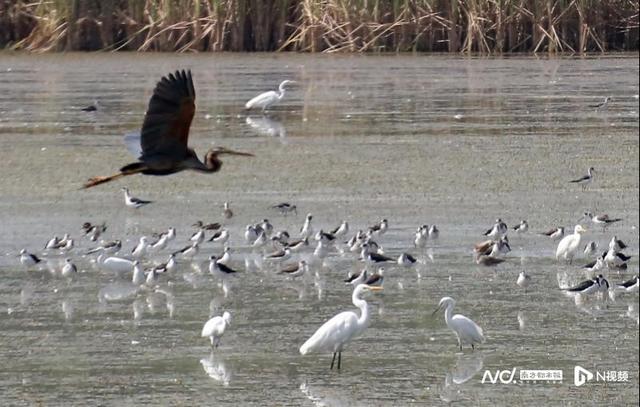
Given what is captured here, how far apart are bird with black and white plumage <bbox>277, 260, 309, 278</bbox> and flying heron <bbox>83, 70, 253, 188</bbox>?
3.03 meters

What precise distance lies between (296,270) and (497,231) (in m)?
1.59

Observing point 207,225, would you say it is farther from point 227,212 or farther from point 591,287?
point 591,287

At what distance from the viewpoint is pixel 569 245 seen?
10.8 metres

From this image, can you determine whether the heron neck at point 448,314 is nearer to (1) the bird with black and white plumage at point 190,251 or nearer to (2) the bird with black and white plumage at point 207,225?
(1) the bird with black and white plumage at point 190,251

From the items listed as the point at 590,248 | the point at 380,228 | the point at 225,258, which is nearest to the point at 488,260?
the point at 380,228

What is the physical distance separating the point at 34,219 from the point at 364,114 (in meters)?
5.91

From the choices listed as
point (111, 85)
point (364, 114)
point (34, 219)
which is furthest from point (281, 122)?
point (34, 219)

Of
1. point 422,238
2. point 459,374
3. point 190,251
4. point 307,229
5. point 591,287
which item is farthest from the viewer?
point 307,229

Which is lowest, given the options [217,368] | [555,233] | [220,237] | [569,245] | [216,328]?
[220,237]

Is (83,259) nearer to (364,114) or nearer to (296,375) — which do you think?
(296,375)

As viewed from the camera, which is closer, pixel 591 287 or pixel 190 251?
pixel 591 287

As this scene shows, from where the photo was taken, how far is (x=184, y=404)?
7.27 metres

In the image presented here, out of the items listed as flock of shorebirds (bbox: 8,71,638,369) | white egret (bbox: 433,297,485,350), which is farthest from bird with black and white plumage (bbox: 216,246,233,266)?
white egret (bbox: 433,297,485,350)

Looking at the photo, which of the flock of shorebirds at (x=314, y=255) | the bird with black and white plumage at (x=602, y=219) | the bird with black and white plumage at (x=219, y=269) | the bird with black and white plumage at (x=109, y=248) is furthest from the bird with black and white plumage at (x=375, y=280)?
the bird with black and white plumage at (x=602, y=219)
